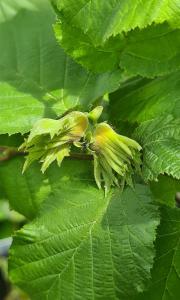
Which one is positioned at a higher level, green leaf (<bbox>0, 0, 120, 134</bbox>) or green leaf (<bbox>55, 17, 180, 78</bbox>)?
green leaf (<bbox>55, 17, 180, 78</bbox>)

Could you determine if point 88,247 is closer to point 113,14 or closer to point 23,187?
point 23,187

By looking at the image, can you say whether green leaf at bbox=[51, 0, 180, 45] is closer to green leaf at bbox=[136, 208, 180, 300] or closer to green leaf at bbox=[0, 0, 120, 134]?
green leaf at bbox=[0, 0, 120, 134]

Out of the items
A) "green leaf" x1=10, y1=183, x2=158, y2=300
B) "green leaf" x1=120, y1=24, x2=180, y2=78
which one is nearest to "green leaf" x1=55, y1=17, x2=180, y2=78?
"green leaf" x1=120, y1=24, x2=180, y2=78

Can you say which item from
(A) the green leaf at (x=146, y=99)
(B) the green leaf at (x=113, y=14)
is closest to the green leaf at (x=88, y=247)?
(A) the green leaf at (x=146, y=99)

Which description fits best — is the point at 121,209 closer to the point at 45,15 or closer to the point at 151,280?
the point at 151,280

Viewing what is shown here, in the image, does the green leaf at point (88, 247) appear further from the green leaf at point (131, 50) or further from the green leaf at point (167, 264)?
the green leaf at point (131, 50)

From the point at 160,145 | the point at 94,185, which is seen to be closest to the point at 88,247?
the point at 94,185

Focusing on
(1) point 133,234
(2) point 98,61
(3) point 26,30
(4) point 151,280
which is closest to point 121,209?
(1) point 133,234
